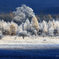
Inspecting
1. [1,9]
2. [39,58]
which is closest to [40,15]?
[1,9]

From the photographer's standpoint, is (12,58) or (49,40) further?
(49,40)

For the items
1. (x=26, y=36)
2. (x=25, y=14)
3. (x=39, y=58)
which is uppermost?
(x=25, y=14)

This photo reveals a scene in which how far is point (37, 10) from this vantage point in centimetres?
17238

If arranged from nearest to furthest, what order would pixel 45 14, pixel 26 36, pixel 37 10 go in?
pixel 26 36
pixel 37 10
pixel 45 14

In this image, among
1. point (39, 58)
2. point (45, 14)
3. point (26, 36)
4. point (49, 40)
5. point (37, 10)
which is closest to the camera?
point (39, 58)

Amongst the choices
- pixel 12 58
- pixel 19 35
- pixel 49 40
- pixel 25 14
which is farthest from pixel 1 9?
pixel 12 58

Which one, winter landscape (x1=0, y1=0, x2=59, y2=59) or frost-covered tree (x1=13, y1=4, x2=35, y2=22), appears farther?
frost-covered tree (x1=13, y1=4, x2=35, y2=22)

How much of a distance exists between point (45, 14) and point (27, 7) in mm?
30034

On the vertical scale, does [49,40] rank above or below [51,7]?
below

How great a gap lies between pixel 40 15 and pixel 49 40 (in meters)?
86.9

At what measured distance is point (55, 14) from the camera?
182125mm

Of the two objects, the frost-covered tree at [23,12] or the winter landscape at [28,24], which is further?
the frost-covered tree at [23,12]

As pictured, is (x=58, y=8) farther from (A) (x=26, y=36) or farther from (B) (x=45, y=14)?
(A) (x=26, y=36)

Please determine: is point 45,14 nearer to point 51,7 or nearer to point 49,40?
point 51,7
